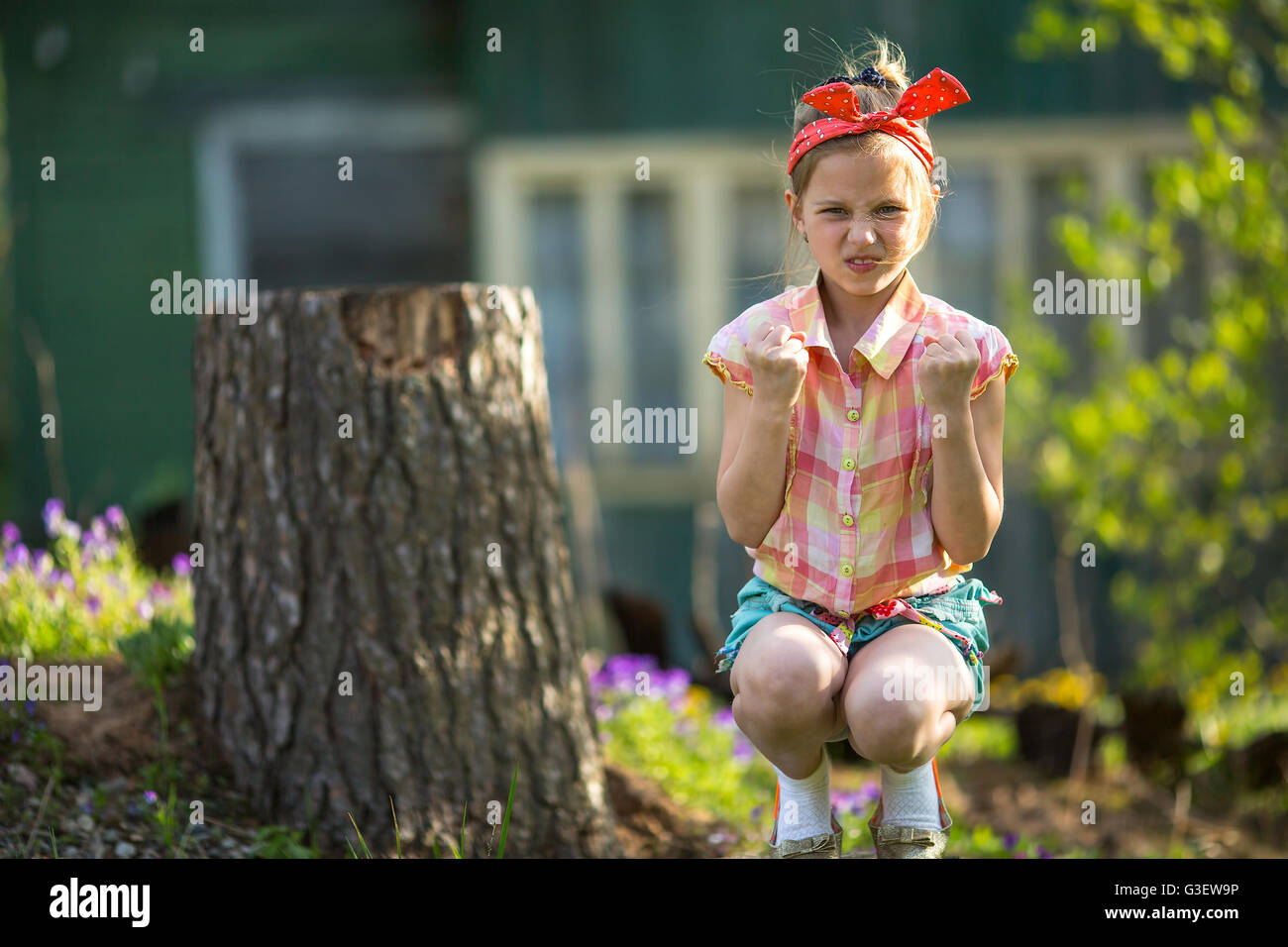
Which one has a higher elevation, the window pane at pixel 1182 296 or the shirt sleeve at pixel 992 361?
the window pane at pixel 1182 296

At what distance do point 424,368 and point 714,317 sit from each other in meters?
4.45

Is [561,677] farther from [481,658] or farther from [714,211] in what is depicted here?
[714,211]

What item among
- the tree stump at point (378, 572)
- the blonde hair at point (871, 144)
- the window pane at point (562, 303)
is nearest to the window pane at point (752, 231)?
the window pane at point (562, 303)

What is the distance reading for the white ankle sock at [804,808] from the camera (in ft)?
6.78

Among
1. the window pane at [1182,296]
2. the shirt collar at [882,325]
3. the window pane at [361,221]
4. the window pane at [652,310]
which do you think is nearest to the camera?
the shirt collar at [882,325]

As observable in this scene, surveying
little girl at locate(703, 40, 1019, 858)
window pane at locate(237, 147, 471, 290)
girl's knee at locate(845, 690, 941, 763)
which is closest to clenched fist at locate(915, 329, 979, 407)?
little girl at locate(703, 40, 1019, 858)

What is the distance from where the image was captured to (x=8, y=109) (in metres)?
7.32

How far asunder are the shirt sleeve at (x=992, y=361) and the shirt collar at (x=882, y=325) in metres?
0.11

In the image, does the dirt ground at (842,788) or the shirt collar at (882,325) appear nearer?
the shirt collar at (882,325)

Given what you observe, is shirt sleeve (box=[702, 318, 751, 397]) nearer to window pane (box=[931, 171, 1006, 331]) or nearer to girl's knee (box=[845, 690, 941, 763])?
girl's knee (box=[845, 690, 941, 763])

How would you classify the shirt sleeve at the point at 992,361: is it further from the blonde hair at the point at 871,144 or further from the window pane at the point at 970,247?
the window pane at the point at 970,247

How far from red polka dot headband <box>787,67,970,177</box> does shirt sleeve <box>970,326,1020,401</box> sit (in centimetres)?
29

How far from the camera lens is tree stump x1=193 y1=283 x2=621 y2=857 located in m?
2.72

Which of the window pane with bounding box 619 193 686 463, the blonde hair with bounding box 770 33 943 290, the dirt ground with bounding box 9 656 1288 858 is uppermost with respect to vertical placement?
the window pane with bounding box 619 193 686 463
